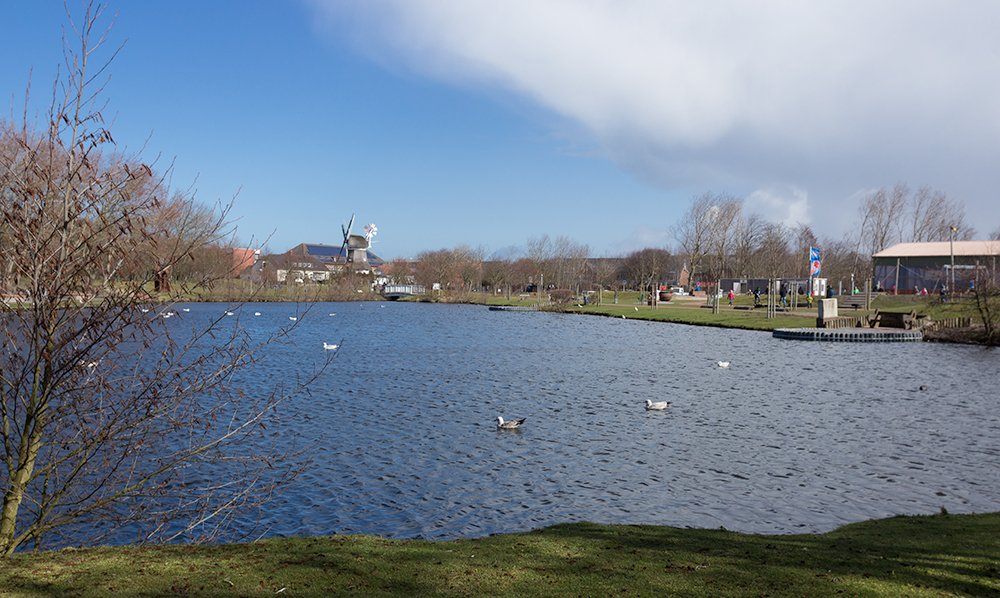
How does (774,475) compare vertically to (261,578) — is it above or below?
below

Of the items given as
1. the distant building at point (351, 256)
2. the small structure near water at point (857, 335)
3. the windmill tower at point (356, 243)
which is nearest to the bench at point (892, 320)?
the small structure near water at point (857, 335)

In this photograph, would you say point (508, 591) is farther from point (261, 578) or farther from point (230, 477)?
point (230, 477)

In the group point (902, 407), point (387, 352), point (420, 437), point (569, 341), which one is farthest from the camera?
point (569, 341)

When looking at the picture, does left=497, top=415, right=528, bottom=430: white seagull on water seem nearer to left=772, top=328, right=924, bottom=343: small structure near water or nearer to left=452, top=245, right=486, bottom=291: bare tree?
left=772, top=328, right=924, bottom=343: small structure near water

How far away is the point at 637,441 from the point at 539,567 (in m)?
11.6

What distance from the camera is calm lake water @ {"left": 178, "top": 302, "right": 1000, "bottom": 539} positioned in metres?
13.2

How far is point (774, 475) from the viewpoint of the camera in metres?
15.8

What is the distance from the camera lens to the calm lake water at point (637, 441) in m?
13.2

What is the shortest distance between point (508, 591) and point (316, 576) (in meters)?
2.10

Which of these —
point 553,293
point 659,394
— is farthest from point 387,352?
point 553,293

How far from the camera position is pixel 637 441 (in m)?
19.1

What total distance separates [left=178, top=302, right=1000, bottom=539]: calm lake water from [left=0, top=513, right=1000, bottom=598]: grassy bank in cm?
298

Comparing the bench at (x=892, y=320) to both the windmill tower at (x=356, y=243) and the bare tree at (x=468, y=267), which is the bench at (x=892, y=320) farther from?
the windmill tower at (x=356, y=243)

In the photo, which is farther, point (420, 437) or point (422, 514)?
point (420, 437)
